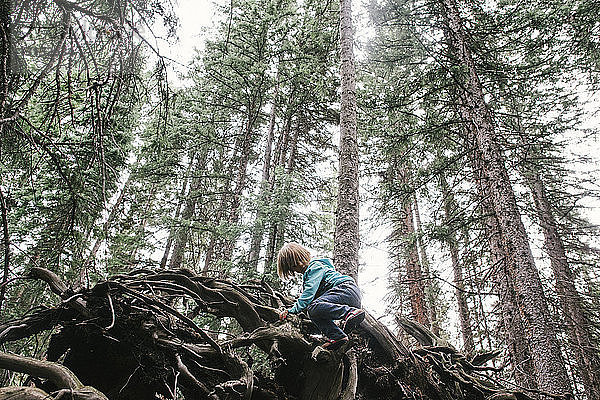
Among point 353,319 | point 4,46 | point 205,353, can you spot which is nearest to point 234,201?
point 205,353

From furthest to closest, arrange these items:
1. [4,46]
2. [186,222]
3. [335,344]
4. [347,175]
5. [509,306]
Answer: [186,222] < [509,306] < [347,175] < [335,344] < [4,46]

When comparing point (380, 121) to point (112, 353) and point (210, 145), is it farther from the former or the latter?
point (112, 353)

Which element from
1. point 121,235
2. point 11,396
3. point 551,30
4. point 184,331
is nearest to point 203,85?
point 121,235

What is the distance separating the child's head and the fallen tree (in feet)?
1.48

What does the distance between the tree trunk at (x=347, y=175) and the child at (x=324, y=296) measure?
1.26m

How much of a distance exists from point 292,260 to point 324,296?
24.8 inches

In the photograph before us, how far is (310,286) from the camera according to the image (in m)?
3.10

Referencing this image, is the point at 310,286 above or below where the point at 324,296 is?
above

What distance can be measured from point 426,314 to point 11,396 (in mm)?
11883

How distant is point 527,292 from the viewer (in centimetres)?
510

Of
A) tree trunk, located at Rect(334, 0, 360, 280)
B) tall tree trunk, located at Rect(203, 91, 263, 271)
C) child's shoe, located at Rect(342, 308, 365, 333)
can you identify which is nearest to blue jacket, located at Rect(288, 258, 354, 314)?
child's shoe, located at Rect(342, 308, 365, 333)

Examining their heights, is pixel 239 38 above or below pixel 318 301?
above

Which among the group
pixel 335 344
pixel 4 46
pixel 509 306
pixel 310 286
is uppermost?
pixel 4 46

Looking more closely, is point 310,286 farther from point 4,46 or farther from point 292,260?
point 4,46
